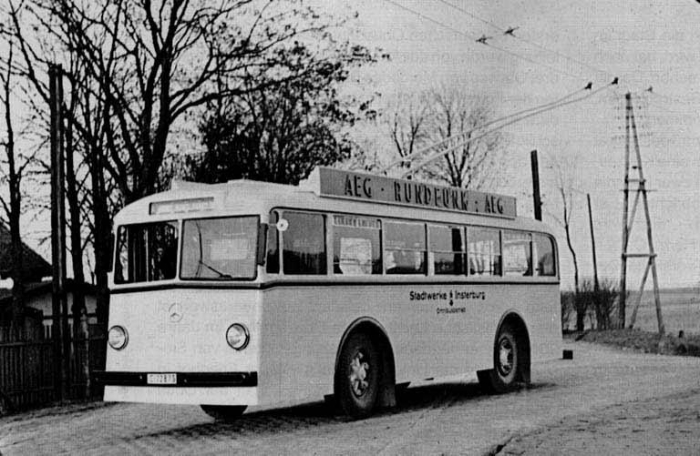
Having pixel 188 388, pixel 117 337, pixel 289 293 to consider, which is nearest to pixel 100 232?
pixel 117 337

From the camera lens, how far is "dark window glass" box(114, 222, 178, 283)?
1250cm

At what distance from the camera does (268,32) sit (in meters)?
29.2

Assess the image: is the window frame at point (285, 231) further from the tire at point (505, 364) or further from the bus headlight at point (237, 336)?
the tire at point (505, 364)

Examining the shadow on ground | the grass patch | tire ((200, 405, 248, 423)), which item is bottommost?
the grass patch

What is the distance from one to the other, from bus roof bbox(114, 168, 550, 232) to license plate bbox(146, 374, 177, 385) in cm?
179

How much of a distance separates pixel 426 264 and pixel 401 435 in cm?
405

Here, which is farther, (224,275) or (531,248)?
(531,248)

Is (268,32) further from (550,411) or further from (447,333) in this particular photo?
(550,411)

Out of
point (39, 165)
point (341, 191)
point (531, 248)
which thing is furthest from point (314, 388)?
point (39, 165)

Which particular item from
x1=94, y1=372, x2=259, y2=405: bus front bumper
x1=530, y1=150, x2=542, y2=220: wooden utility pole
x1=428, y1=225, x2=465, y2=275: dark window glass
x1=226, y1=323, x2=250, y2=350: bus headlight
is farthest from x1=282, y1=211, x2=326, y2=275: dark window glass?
x1=530, y1=150, x2=542, y2=220: wooden utility pole

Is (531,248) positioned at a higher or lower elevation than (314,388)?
higher

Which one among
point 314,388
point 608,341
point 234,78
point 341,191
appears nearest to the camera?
point 314,388

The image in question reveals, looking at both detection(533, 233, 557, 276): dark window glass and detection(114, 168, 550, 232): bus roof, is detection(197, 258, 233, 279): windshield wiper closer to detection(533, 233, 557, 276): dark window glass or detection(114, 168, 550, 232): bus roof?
detection(114, 168, 550, 232): bus roof

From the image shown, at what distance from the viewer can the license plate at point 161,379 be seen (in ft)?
39.4
